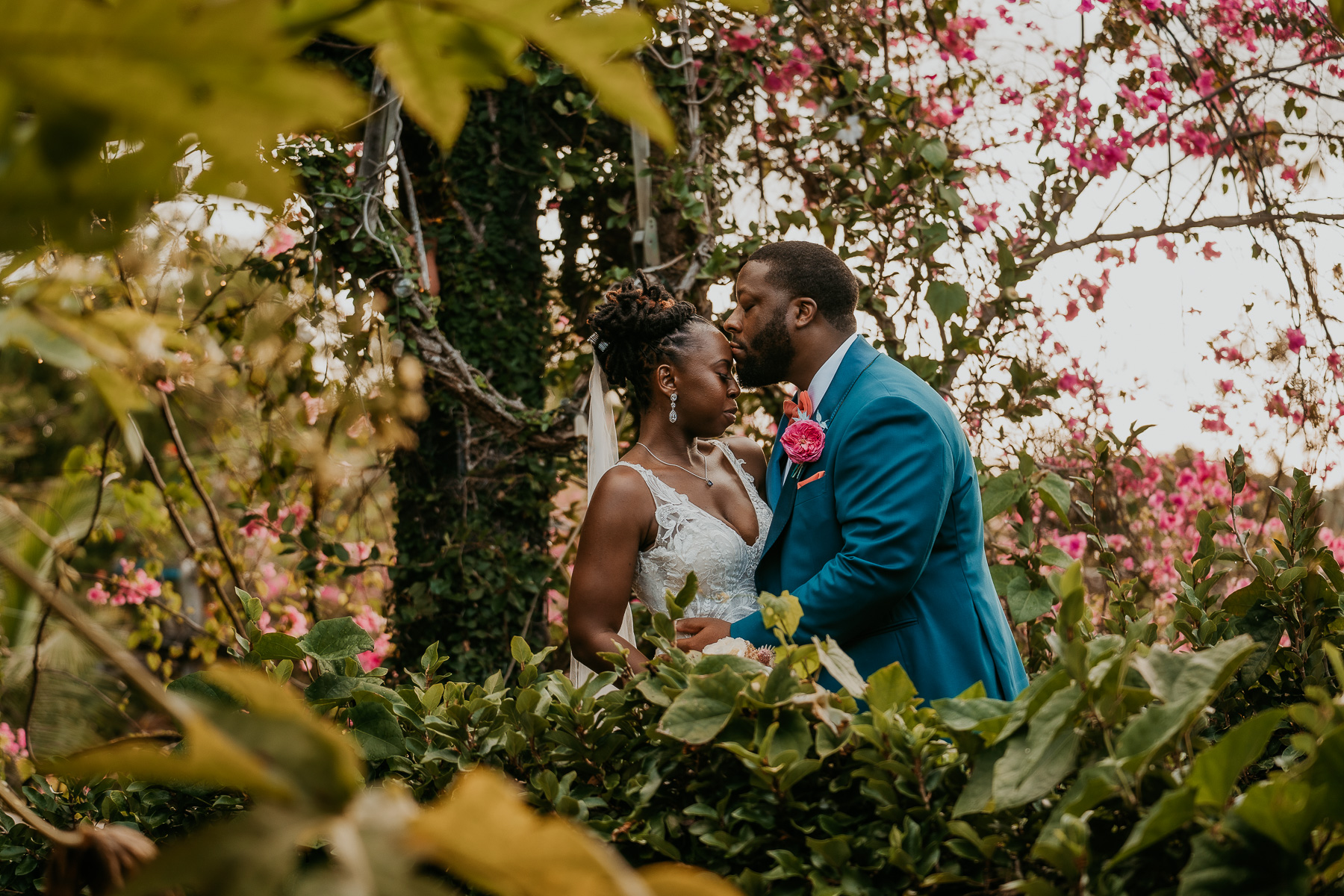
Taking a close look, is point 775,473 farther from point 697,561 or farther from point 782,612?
point 782,612

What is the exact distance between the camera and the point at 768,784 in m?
1.15

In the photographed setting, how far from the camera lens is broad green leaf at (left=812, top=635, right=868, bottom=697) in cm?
113

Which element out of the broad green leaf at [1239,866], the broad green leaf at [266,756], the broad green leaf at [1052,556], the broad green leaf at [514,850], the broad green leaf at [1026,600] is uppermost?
the broad green leaf at [1052,556]

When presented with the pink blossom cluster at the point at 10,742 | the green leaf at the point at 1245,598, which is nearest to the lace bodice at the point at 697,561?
the green leaf at the point at 1245,598

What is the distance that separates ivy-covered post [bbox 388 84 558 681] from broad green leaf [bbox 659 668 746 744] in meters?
3.39

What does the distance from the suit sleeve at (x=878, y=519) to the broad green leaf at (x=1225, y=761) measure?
159cm

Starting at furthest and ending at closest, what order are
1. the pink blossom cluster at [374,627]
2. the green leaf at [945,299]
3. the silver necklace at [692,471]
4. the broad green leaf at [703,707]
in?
the pink blossom cluster at [374,627] → the green leaf at [945,299] → the silver necklace at [692,471] → the broad green leaf at [703,707]

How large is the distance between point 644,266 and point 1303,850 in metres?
3.73

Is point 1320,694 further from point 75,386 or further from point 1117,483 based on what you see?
point 75,386

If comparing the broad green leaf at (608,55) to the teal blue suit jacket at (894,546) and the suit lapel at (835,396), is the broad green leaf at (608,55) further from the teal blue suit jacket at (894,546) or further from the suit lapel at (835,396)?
the suit lapel at (835,396)

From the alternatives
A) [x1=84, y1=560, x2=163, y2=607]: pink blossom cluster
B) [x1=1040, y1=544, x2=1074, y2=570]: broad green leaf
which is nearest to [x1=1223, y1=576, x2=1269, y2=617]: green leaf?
[x1=1040, y1=544, x2=1074, y2=570]: broad green leaf

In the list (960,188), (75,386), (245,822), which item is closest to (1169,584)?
(960,188)

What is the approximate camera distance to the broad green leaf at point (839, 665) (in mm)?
1133

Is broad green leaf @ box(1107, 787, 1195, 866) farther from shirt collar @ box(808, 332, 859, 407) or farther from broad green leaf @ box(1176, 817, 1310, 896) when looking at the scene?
shirt collar @ box(808, 332, 859, 407)
